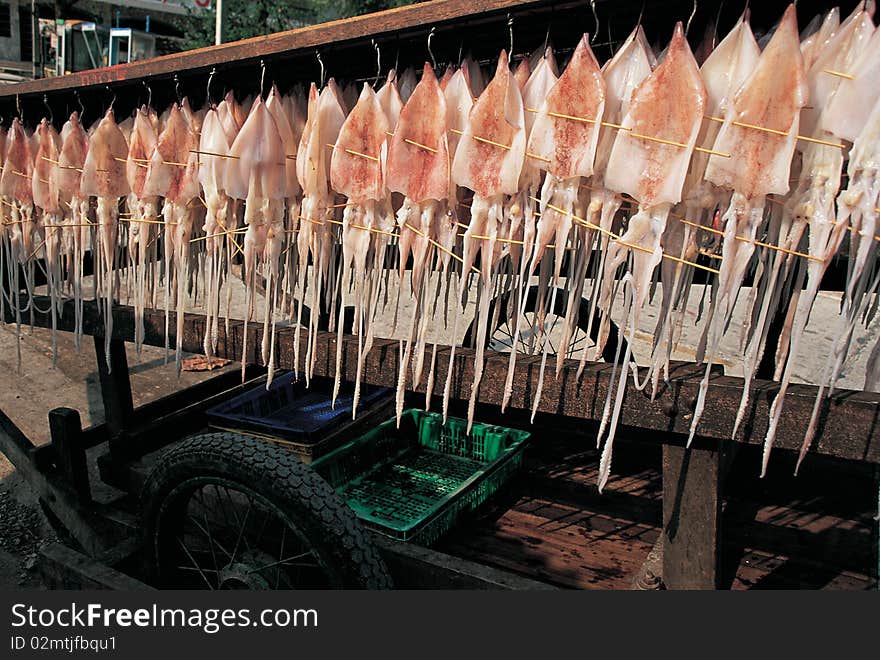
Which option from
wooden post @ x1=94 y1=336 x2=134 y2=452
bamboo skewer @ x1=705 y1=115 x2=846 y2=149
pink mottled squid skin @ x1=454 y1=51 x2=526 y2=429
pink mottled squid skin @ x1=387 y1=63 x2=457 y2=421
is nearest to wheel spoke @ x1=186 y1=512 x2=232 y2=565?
wooden post @ x1=94 y1=336 x2=134 y2=452

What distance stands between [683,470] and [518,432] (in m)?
1.61

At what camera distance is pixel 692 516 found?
1713mm

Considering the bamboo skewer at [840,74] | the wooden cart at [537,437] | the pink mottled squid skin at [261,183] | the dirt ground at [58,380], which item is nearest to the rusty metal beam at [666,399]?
the wooden cart at [537,437]

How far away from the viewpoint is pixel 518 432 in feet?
10.8

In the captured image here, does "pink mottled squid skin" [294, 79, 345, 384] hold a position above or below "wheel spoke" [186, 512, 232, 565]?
above

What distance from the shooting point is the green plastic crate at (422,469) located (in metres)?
2.65

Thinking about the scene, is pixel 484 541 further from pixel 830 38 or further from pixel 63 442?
pixel 830 38

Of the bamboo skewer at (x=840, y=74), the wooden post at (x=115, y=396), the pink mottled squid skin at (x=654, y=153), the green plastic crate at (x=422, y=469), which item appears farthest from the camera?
the wooden post at (x=115, y=396)

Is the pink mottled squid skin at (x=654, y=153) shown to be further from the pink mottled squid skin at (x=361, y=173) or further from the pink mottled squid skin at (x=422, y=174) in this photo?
the pink mottled squid skin at (x=361, y=173)

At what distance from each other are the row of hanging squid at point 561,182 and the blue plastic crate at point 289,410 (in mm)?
1081

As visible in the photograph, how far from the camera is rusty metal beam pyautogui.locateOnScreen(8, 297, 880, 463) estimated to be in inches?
53.0

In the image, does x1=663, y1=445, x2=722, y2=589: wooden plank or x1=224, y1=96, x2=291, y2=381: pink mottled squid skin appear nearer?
x1=663, y1=445, x2=722, y2=589: wooden plank

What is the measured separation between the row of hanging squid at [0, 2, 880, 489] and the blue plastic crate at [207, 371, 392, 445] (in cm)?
Result: 108

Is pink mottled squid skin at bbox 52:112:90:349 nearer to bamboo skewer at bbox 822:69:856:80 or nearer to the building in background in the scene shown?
bamboo skewer at bbox 822:69:856:80
